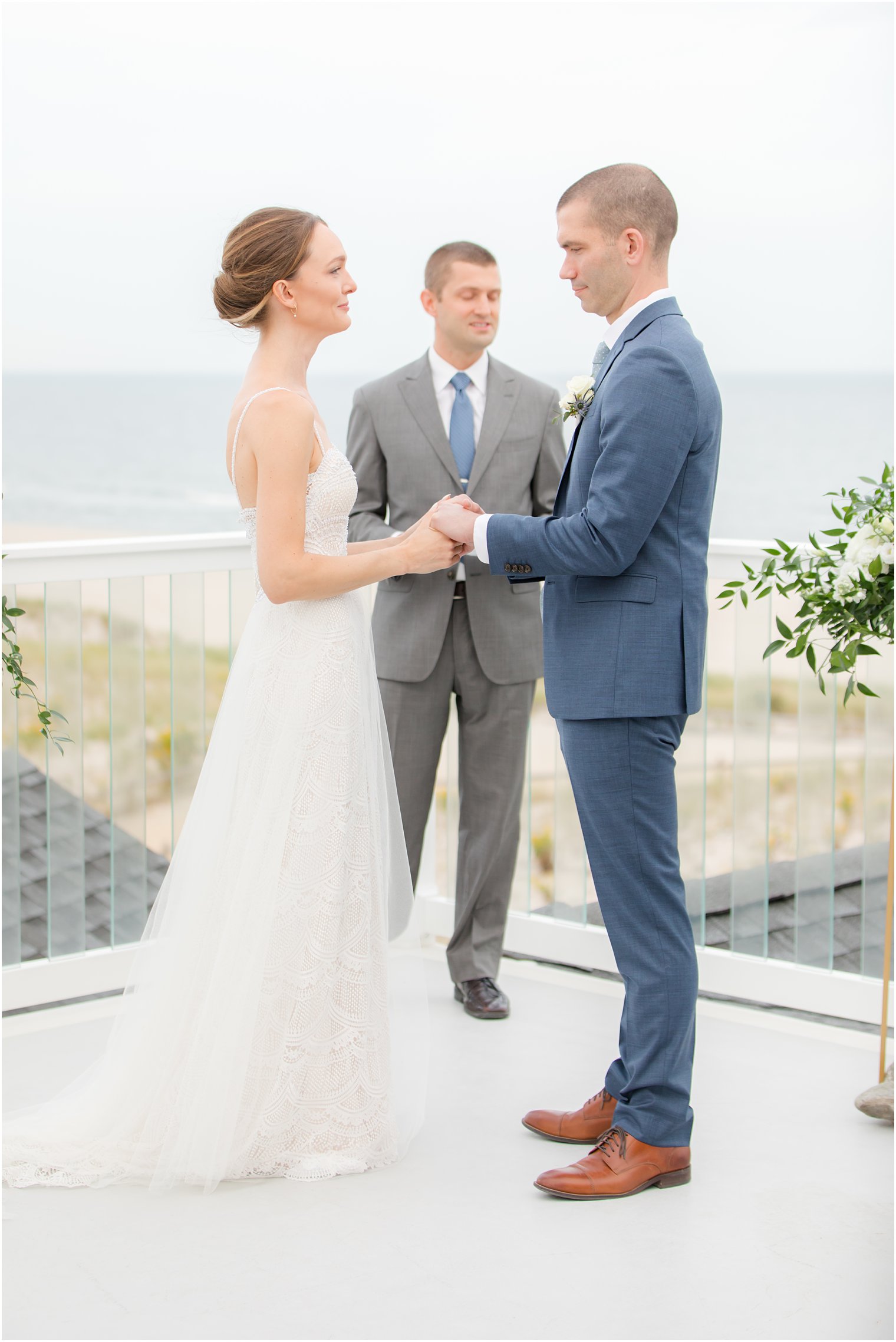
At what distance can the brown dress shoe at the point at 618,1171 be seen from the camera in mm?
2492

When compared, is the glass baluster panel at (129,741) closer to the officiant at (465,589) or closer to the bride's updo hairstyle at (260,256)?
the officiant at (465,589)

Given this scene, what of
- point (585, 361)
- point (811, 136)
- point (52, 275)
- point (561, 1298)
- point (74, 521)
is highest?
point (811, 136)

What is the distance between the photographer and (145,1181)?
255cm

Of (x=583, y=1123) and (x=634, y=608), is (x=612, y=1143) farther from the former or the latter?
(x=634, y=608)

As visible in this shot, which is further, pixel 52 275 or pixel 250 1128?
pixel 52 275

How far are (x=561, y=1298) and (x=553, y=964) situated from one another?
1.74m

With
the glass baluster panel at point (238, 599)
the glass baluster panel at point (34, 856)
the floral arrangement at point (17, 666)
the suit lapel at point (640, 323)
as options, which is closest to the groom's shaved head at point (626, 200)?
the suit lapel at point (640, 323)

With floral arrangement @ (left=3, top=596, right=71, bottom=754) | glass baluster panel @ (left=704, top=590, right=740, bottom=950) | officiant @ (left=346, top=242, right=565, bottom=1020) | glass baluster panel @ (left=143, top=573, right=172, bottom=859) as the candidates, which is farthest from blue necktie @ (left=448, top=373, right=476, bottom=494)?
glass baluster panel @ (left=143, top=573, right=172, bottom=859)

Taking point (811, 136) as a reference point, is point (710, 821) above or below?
below

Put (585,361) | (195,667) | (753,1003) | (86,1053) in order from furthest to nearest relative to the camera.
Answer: (585,361), (195,667), (753,1003), (86,1053)

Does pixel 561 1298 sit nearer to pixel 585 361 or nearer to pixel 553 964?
pixel 553 964

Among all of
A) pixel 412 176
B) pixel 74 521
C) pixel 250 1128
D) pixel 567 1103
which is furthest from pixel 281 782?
pixel 74 521

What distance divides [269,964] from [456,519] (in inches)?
38.1

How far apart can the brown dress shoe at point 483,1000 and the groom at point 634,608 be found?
2.90 feet
